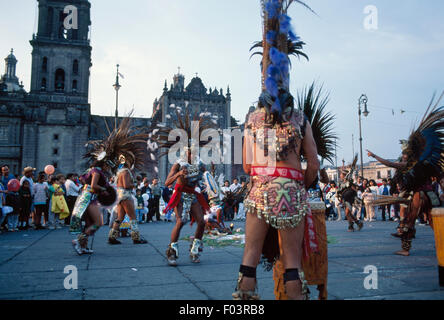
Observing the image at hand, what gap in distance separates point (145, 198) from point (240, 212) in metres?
5.19

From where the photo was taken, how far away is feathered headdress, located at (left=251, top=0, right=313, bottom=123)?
2732mm

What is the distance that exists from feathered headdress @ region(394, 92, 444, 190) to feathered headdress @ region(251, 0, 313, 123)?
3700 millimetres

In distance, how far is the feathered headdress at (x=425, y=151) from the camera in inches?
214

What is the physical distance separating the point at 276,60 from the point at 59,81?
57.2 m

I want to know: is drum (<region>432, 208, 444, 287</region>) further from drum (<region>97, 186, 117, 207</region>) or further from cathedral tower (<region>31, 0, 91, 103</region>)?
cathedral tower (<region>31, 0, 91, 103</region>)

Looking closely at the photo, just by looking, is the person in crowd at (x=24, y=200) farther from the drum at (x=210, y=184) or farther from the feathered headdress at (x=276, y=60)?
the feathered headdress at (x=276, y=60)

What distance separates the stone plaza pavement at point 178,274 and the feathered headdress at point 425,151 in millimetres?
1433

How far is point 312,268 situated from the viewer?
319 centimetres

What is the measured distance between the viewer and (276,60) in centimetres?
273

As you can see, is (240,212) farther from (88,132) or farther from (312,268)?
(88,132)

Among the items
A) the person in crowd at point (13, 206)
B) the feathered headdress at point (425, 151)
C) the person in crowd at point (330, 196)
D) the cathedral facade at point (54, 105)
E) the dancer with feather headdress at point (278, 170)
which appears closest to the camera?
the dancer with feather headdress at point (278, 170)

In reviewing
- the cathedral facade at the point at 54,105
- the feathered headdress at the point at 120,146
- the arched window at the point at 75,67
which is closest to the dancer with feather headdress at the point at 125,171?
the feathered headdress at the point at 120,146

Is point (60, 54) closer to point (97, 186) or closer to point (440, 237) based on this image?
point (97, 186)
